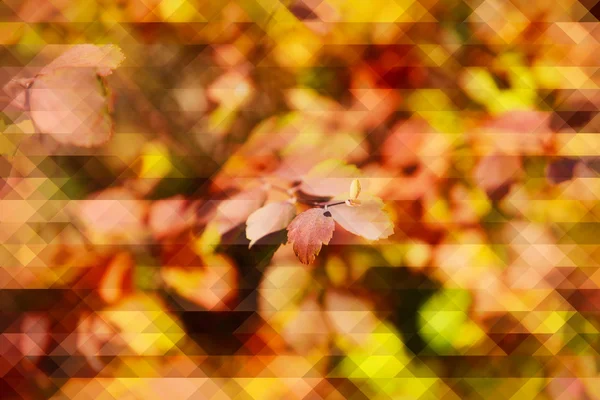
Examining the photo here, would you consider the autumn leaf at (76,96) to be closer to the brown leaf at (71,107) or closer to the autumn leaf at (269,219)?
the brown leaf at (71,107)

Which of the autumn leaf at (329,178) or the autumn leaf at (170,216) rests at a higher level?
the autumn leaf at (329,178)

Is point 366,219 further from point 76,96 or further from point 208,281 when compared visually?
point 76,96

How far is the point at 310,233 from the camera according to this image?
2.55 ft

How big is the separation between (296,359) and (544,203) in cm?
51

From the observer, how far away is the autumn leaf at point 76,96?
81 centimetres

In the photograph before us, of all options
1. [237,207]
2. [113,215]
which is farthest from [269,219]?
[113,215]

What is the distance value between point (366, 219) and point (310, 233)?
10 cm

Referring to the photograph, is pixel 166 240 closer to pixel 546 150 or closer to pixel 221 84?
pixel 221 84

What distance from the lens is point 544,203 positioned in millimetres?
827

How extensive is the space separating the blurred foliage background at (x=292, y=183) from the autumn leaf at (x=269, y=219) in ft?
0.07

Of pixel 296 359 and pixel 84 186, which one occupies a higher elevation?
pixel 84 186

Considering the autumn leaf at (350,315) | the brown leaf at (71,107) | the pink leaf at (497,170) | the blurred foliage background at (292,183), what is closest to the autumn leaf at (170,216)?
the blurred foliage background at (292,183)

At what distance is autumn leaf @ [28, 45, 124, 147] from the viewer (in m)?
0.81

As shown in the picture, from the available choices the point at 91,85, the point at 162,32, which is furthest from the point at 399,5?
the point at 91,85
